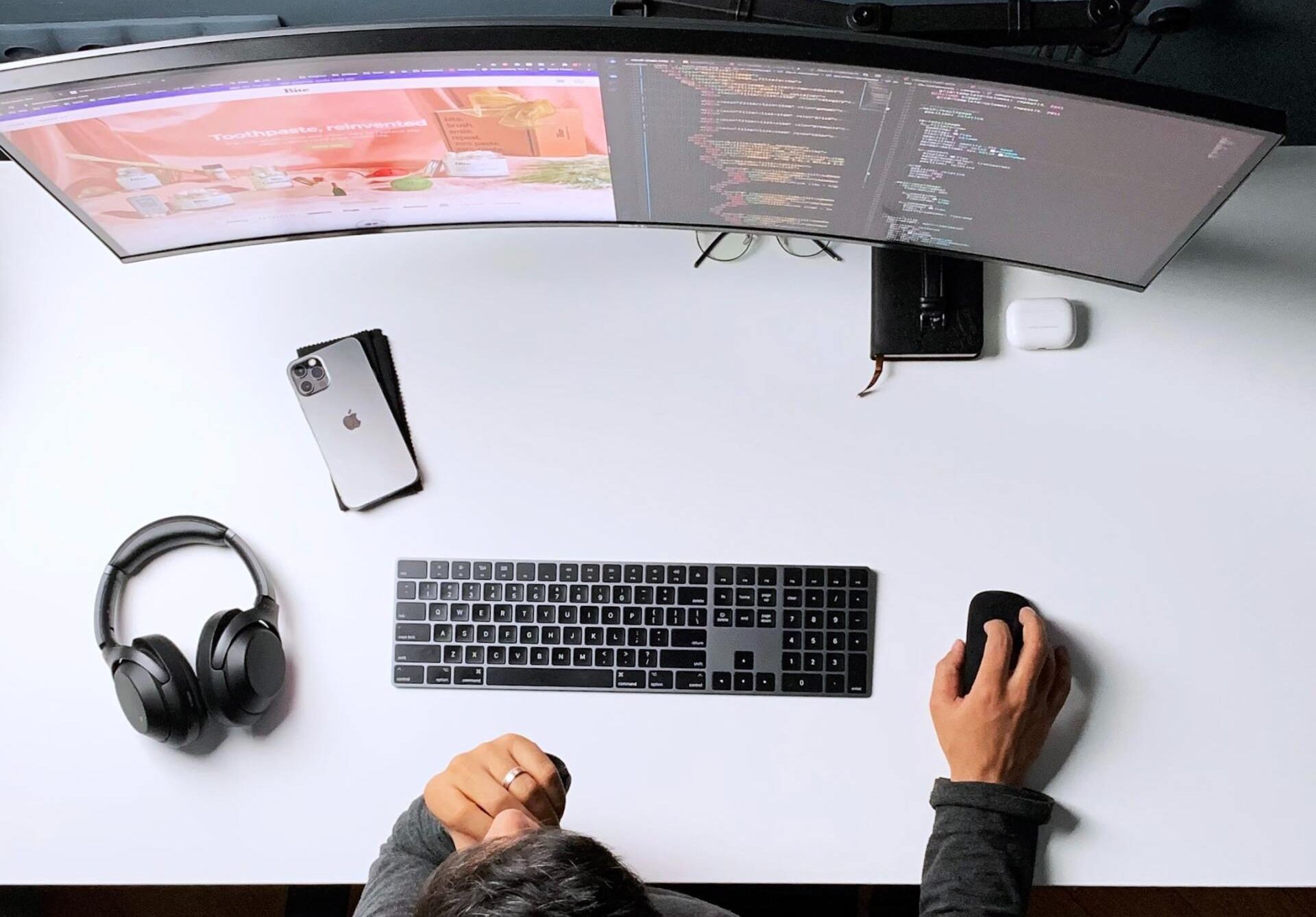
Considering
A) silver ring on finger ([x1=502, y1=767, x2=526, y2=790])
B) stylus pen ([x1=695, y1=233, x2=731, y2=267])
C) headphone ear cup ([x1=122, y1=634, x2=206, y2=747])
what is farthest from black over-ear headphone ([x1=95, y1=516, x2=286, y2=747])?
stylus pen ([x1=695, y1=233, x2=731, y2=267])

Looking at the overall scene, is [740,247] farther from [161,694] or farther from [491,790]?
[161,694]

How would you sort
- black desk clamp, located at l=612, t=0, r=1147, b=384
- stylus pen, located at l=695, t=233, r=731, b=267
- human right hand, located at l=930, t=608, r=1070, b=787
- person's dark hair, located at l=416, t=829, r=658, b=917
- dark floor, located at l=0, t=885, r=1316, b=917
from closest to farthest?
person's dark hair, located at l=416, t=829, r=658, b=917 → black desk clamp, located at l=612, t=0, r=1147, b=384 → human right hand, located at l=930, t=608, r=1070, b=787 → stylus pen, located at l=695, t=233, r=731, b=267 → dark floor, located at l=0, t=885, r=1316, b=917

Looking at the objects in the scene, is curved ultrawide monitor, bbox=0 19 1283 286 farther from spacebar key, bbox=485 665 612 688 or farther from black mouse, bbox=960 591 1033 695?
spacebar key, bbox=485 665 612 688

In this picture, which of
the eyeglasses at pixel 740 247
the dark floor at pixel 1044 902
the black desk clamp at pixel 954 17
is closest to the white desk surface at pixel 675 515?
the eyeglasses at pixel 740 247

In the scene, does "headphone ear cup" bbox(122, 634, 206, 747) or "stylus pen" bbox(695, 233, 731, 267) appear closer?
"headphone ear cup" bbox(122, 634, 206, 747)

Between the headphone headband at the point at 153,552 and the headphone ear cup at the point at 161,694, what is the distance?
50 millimetres

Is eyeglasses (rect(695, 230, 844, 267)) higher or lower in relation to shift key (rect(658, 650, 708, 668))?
higher

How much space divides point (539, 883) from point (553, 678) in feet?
1.04

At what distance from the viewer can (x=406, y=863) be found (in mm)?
879

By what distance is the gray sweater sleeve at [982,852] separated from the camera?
876 millimetres

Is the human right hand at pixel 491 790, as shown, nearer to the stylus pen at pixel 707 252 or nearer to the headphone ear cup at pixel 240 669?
the headphone ear cup at pixel 240 669

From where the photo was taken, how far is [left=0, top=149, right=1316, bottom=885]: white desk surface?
3.05 feet

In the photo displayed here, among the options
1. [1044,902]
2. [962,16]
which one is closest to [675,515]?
[962,16]

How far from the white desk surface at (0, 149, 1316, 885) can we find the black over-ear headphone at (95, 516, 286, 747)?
4 cm
